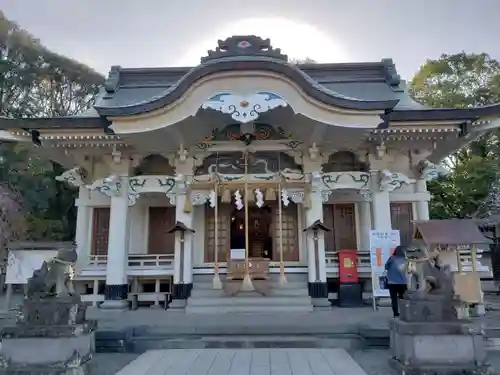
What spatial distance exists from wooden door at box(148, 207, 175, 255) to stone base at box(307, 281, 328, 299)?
4332mm

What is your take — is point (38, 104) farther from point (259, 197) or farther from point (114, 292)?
point (259, 197)

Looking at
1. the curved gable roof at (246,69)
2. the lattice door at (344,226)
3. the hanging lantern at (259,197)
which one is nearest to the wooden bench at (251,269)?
the hanging lantern at (259,197)

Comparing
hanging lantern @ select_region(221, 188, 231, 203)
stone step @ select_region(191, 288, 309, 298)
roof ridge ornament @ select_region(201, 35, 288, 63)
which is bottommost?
stone step @ select_region(191, 288, 309, 298)

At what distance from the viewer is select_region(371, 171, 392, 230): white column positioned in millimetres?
9805

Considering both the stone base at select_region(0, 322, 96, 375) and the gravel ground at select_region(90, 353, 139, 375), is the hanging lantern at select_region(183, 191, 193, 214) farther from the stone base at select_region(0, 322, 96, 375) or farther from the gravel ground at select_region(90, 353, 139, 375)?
the stone base at select_region(0, 322, 96, 375)

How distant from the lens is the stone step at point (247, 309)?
880cm

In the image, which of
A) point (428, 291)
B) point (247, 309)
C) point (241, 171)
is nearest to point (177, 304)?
point (247, 309)

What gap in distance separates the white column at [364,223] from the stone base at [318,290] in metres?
1.86

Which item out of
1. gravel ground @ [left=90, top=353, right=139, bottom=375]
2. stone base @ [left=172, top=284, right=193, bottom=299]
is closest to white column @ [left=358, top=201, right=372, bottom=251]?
stone base @ [left=172, top=284, right=193, bottom=299]

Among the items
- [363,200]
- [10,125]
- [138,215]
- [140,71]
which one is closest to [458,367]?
[363,200]

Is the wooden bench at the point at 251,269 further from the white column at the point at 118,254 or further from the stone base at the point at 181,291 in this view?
the white column at the point at 118,254

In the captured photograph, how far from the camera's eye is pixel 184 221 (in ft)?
32.7

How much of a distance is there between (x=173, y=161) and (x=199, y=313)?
4.08 metres

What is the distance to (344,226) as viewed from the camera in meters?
11.2
